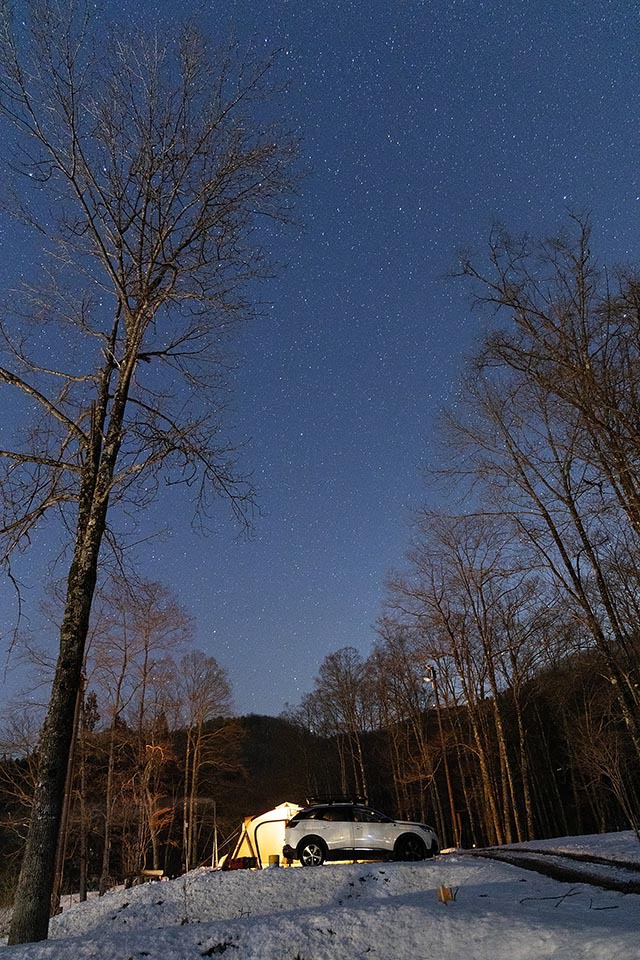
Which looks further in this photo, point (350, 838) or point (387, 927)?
point (350, 838)

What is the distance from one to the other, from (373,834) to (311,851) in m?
1.52

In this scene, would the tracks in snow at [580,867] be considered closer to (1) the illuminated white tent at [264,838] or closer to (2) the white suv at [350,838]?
(2) the white suv at [350,838]

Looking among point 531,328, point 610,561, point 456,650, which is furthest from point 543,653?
point 531,328

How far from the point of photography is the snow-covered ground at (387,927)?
4.56 metres

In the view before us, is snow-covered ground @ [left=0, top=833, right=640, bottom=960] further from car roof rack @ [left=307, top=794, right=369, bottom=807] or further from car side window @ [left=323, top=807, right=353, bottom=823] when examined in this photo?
car roof rack @ [left=307, top=794, right=369, bottom=807]

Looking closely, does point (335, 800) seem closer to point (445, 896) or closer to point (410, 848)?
point (410, 848)

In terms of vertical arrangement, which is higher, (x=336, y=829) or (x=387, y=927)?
(x=336, y=829)

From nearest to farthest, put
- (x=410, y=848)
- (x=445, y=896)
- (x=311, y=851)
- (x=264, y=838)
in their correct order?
(x=445, y=896)
(x=311, y=851)
(x=410, y=848)
(x=264, y=838)

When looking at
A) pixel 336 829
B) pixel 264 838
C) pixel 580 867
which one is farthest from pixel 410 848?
pixel 580 867

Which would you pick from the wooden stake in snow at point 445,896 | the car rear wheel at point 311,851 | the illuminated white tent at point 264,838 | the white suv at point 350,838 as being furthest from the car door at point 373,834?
the wooden stake in snow at point 445,896

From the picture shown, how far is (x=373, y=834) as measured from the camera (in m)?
14.5

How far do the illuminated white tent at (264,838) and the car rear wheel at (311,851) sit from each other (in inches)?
29.7

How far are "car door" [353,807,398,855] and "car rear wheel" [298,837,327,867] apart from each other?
31.4 inches

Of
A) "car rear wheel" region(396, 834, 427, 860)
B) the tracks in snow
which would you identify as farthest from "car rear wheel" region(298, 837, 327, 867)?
the tracks in snow
